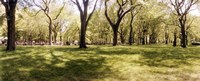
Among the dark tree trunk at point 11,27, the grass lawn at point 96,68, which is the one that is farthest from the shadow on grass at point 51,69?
the dark tree trunk at point 11,27

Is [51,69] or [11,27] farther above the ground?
[11,27]

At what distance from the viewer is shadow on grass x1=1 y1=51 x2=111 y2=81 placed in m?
13.5

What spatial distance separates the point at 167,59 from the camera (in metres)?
18.8

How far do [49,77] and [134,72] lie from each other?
4.34 m

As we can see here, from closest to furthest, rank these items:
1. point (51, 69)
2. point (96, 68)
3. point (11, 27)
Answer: point (51, 69), point (96, 68), point (11, 27)

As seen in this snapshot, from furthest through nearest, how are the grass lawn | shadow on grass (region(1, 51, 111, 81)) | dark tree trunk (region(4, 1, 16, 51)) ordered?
dark tree trunk (region(4, 1, 16, 51))
the grass lawn
shadow on grass (region(1, 51, 111, 81))

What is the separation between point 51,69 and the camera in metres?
15.1

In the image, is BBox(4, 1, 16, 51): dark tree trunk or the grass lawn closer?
the grass lawn

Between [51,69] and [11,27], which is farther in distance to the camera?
[11,27]

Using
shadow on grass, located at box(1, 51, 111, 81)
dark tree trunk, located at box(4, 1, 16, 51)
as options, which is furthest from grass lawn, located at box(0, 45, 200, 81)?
dark tree trunk, located at box(4, 1, 16, 51)

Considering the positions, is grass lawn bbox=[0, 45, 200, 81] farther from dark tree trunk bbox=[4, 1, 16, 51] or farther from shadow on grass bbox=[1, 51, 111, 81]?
dark tree trunk bbox=[4, 1, 16, 51]

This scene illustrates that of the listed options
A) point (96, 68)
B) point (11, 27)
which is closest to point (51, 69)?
point (96, 68)

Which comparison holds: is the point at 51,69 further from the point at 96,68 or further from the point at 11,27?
the point at 11,27

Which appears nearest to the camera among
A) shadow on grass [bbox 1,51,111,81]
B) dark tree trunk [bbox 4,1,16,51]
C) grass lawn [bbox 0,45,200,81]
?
shadow on grass [bbox 1,51,111,81]
